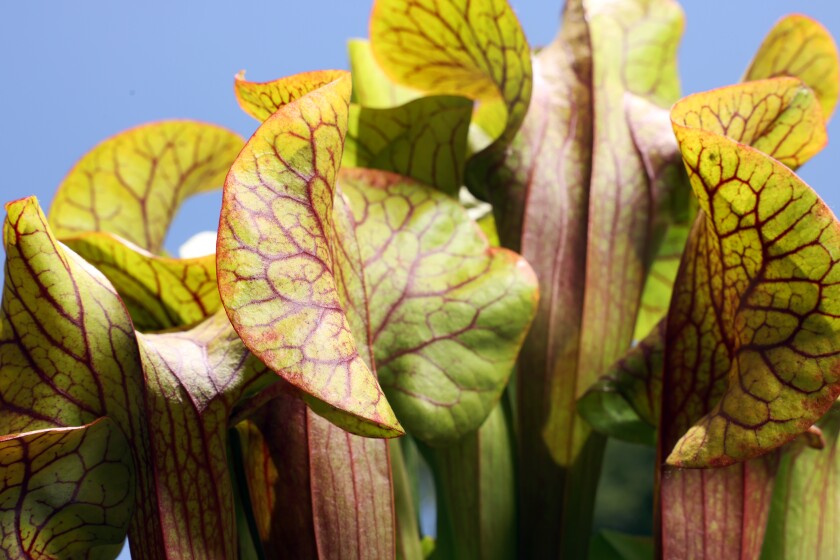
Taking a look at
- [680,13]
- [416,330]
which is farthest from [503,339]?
[680,13]

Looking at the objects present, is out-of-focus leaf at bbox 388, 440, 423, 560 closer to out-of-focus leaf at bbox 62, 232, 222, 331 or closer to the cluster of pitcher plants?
the cluster of pitcher plants

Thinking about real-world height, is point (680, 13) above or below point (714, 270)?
above

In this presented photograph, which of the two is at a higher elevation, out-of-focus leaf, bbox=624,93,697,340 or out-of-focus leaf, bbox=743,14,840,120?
out-of-focus leaf, bbox=743,14,840,120

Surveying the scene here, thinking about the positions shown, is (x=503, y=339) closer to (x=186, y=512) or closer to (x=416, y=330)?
(x=416, y=330)

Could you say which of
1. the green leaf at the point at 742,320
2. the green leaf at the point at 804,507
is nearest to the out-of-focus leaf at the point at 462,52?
the green leaf at the point at 742,320

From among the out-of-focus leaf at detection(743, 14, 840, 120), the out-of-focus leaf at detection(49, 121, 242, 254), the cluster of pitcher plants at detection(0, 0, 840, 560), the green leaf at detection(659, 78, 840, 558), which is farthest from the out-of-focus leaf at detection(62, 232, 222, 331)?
the out-of-focus leaf at detection(743, 14, 840, 120)

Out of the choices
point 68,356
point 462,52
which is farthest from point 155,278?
point 462,52

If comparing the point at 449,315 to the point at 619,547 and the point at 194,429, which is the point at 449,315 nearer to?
the point at 194,429
